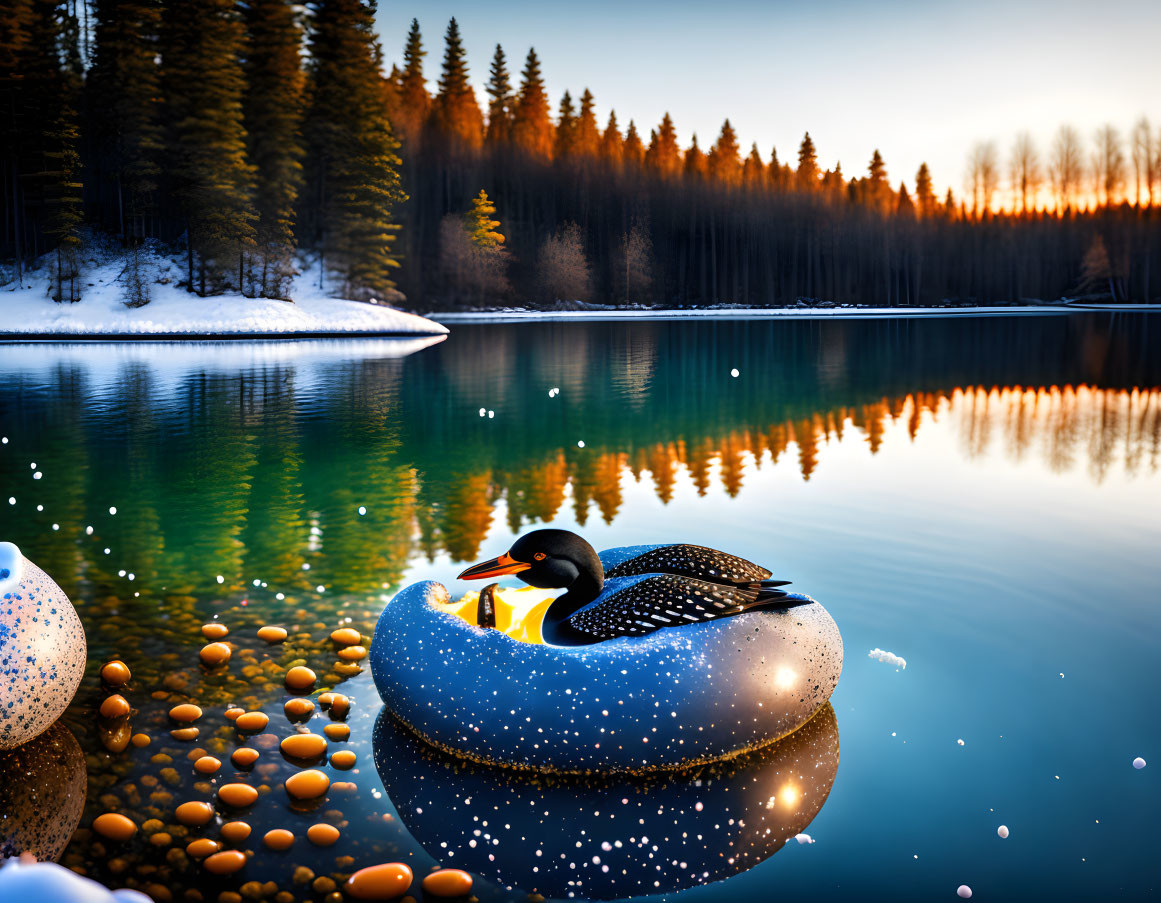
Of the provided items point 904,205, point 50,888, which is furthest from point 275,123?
point 904,205

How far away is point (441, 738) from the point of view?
3705mm

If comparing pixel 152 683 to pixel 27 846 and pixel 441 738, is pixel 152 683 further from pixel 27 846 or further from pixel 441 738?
pixel 441 738

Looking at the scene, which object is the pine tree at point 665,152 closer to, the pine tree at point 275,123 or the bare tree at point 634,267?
the bare tree at point 634,267

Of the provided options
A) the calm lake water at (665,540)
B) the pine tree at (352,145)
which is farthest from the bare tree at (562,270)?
the calm lake water at (665,540)

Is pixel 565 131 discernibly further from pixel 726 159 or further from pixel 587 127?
pixel 726 159

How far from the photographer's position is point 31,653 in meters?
3.70

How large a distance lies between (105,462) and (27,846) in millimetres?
7745

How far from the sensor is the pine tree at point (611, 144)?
237 ft

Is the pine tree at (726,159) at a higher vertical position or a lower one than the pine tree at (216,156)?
higher

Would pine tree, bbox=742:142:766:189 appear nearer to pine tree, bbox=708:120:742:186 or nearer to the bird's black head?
pine tree, bbox=708:120:742:186

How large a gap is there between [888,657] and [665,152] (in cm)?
7960

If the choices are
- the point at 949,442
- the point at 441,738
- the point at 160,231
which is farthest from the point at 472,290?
the point at 441,738

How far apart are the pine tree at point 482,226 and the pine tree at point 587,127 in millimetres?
20283

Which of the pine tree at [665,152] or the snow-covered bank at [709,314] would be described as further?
the pine tree at [665,152]
